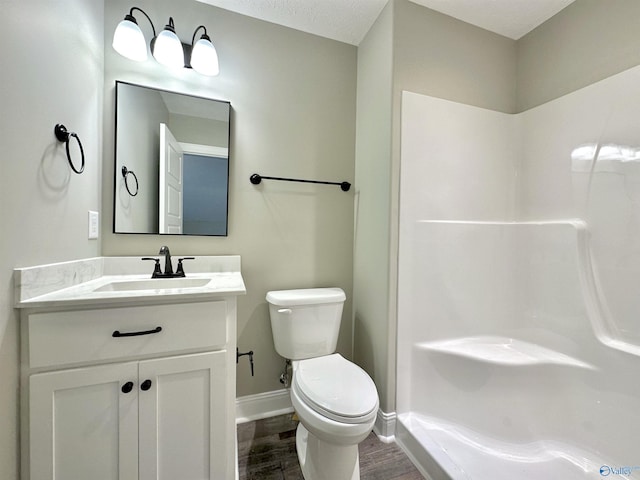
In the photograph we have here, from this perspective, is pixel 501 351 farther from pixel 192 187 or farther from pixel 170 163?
pixel 170 163

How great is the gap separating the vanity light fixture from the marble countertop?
1.00 metres

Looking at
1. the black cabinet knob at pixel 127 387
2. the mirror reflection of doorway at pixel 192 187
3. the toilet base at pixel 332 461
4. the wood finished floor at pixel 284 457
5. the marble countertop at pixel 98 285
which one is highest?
the mirror reflection of doorway at pixel 192 187

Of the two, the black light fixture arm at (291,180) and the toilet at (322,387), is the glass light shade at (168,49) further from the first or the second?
the toilet at (322,387)

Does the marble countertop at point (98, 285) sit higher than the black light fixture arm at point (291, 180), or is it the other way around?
the black light fixture arm at point (291, 180)

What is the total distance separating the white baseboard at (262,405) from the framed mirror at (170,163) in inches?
39.4

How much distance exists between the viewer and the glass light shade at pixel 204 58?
133 cm

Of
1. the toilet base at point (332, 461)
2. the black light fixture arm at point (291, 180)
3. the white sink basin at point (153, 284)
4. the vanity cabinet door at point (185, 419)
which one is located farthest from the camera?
the black light fixture arm at point (291, 180)

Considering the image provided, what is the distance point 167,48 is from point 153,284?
3.79 ft

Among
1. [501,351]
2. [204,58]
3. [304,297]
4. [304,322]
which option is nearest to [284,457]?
[304,322]

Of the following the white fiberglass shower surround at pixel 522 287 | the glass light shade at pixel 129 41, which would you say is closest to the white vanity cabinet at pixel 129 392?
the white fiberglass shower surround at pixel 522 287

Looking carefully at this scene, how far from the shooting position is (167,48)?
1.28 metres

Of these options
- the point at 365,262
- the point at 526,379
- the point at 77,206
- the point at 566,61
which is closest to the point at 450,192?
the point at 365,262

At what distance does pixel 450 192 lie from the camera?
5.01ft

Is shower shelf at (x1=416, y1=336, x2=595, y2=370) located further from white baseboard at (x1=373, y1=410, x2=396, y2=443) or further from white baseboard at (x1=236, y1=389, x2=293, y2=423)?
white baseboard at (x1=236, y1=389, x2=293, y2=423)
